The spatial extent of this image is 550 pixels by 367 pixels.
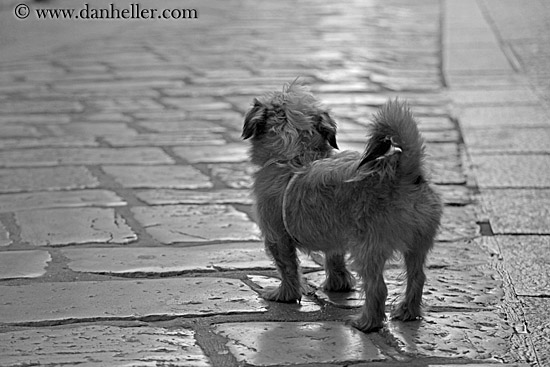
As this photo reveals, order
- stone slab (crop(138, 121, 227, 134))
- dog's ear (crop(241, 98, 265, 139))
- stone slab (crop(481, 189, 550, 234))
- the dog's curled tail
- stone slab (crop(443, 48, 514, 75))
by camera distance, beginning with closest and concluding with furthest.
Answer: the dog's curled tail < dog's ear (crop(241, 98, 265, 139)) < stone slab (crop(481, 189, 550, 234)) < stone slab (crop(138, 121, 227, 134)) < stone slab (crop(443, 48, 514, 75))

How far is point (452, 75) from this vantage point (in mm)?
9109

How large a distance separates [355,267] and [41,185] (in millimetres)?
2821

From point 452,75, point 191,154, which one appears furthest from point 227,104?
point 452,75

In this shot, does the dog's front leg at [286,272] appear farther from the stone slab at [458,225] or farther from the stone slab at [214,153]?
the stone slab at [214,153]

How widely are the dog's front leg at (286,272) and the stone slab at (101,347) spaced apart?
18.7 inches

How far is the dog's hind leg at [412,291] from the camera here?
11.6ft

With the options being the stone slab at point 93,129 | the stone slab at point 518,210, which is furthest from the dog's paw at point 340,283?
the stone slab at point 93,129

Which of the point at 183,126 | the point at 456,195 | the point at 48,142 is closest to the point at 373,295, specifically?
the point at 456,195

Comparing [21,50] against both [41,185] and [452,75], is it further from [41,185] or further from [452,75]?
[41,185]

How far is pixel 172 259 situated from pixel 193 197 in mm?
1096

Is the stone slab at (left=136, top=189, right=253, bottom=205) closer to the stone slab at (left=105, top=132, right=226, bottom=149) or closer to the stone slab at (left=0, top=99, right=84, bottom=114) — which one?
the stone slab at (left=105, top=132, right=226, bottom=149)

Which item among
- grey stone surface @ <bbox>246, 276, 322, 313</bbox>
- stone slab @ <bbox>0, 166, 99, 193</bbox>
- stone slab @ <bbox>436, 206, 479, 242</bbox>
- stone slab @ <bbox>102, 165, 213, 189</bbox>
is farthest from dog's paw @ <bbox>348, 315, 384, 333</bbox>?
stone slab @ <bbox>0, 166, 99, 193</bbox>

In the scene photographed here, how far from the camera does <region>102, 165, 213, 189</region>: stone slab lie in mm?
5621

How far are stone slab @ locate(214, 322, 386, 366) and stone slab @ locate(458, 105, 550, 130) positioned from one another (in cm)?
382
